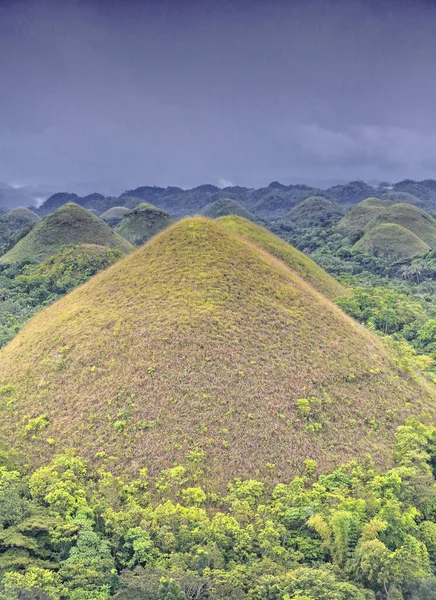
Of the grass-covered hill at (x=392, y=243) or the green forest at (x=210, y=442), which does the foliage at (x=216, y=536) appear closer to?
the green forest at (x=210, y=442)

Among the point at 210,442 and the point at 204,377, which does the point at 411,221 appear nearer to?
the point at 204,377

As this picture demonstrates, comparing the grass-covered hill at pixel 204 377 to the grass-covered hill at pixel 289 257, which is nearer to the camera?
the grass-covered hill at pixel 204 377

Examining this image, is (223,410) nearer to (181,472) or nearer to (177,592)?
(181,472)

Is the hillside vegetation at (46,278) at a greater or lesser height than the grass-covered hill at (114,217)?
lesser

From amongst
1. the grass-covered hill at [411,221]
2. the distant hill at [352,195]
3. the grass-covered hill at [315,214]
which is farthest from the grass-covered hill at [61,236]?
the distant hill at [352,195]

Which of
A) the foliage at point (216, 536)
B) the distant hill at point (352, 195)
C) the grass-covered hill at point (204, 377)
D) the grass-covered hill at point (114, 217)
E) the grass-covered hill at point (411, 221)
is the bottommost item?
the foliage at point (216, 536)

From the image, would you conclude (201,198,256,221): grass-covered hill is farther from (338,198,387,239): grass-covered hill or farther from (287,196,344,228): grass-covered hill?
(338,198,387,239): grass-covered hill

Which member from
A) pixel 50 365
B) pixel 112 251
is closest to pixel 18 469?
pixel 50 365
